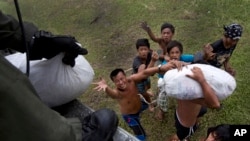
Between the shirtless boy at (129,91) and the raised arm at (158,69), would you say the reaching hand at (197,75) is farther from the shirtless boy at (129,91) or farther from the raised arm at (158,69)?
the shirtless boy at (129,91)

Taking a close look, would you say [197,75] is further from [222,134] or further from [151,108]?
[151,108]

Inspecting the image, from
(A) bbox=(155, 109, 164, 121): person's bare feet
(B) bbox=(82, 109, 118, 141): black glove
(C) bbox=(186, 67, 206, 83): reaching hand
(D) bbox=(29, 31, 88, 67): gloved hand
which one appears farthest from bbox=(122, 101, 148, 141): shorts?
(D) bbox=(29, 31, 88, 67): gloved hand

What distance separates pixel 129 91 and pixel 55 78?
103cm

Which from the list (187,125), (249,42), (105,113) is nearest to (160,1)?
(249,42)

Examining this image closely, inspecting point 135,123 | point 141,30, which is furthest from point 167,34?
point 141,30

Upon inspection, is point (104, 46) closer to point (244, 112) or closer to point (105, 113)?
point (244, 112)

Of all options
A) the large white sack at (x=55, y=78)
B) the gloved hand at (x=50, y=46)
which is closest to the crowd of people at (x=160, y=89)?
the large white sack at (x=55, y=78)

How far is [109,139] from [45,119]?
39.3 inches

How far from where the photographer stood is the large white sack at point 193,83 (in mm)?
2525

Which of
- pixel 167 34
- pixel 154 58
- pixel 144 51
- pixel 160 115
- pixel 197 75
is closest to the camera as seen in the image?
pixel 197 75

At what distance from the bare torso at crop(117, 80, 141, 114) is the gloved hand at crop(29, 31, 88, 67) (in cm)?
110

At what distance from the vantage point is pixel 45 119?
4.02 feet

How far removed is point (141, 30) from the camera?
17.4 feet

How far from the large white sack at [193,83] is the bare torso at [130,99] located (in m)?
0.72
